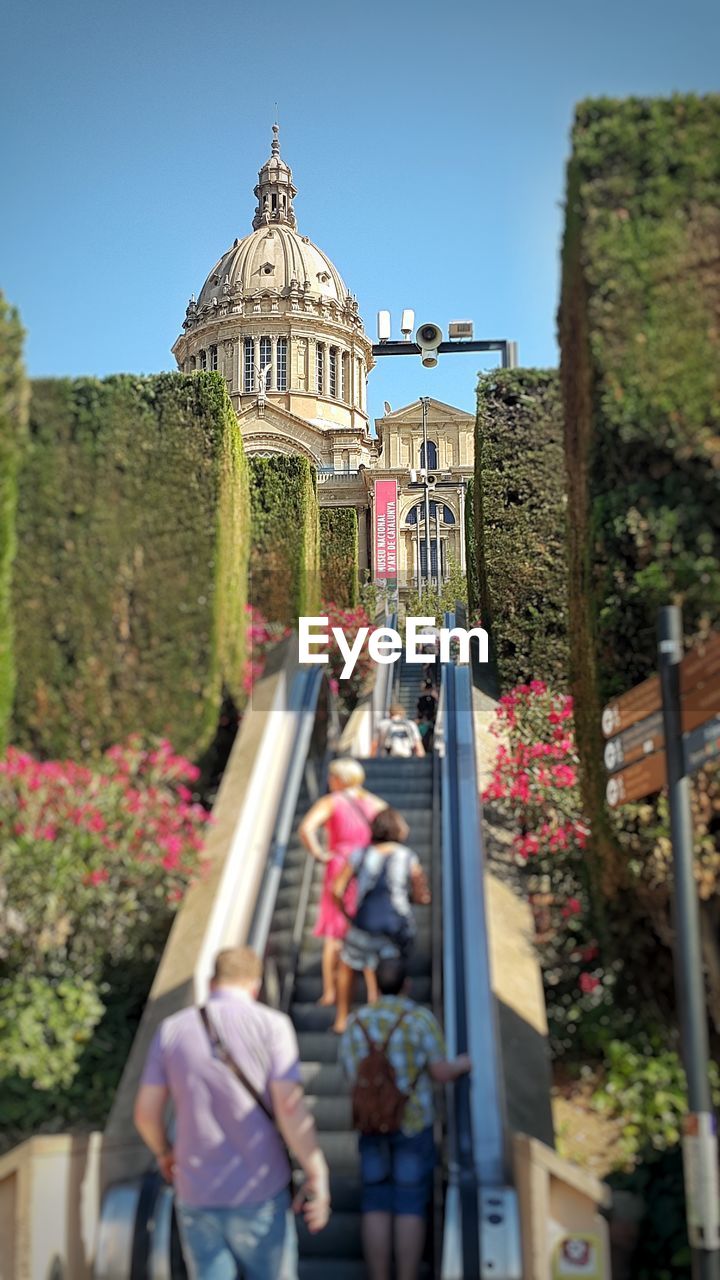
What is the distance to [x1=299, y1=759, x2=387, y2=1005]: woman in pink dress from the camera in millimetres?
6602

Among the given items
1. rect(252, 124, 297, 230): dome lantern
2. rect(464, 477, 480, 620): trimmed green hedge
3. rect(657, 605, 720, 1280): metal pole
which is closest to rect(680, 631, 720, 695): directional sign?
rect(657, 605, 720, 1280): metal pole

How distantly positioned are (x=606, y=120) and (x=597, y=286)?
1035 mm

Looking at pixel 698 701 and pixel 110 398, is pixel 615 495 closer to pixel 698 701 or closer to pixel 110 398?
pixel 698 701

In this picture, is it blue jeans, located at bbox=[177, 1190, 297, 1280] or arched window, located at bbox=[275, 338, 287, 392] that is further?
arched window, located at bbox=[275, 338, 287, 392]

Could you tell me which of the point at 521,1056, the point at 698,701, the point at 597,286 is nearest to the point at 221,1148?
the point at 521,1056

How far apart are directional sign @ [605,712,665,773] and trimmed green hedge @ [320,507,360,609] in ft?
27.5

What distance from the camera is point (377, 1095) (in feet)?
17.4

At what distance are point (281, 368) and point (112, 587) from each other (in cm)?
7863

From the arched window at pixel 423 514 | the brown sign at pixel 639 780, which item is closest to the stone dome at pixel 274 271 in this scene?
the arched window at pixel 423 514

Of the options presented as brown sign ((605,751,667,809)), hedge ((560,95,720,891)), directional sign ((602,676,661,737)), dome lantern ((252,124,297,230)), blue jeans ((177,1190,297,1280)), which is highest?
dome lantern ((252,124,297,230))

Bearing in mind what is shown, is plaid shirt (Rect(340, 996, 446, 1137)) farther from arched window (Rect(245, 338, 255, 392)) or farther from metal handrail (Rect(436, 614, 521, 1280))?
arched window (Rect(245, 338, 255, 392))

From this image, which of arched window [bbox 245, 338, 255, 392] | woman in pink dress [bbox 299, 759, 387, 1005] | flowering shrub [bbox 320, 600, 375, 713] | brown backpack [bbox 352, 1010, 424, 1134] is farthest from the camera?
arched window [bbox 245, 338, 255, 392]

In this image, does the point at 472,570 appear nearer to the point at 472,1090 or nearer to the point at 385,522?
the point at 472,1090

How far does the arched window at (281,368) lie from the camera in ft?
274
